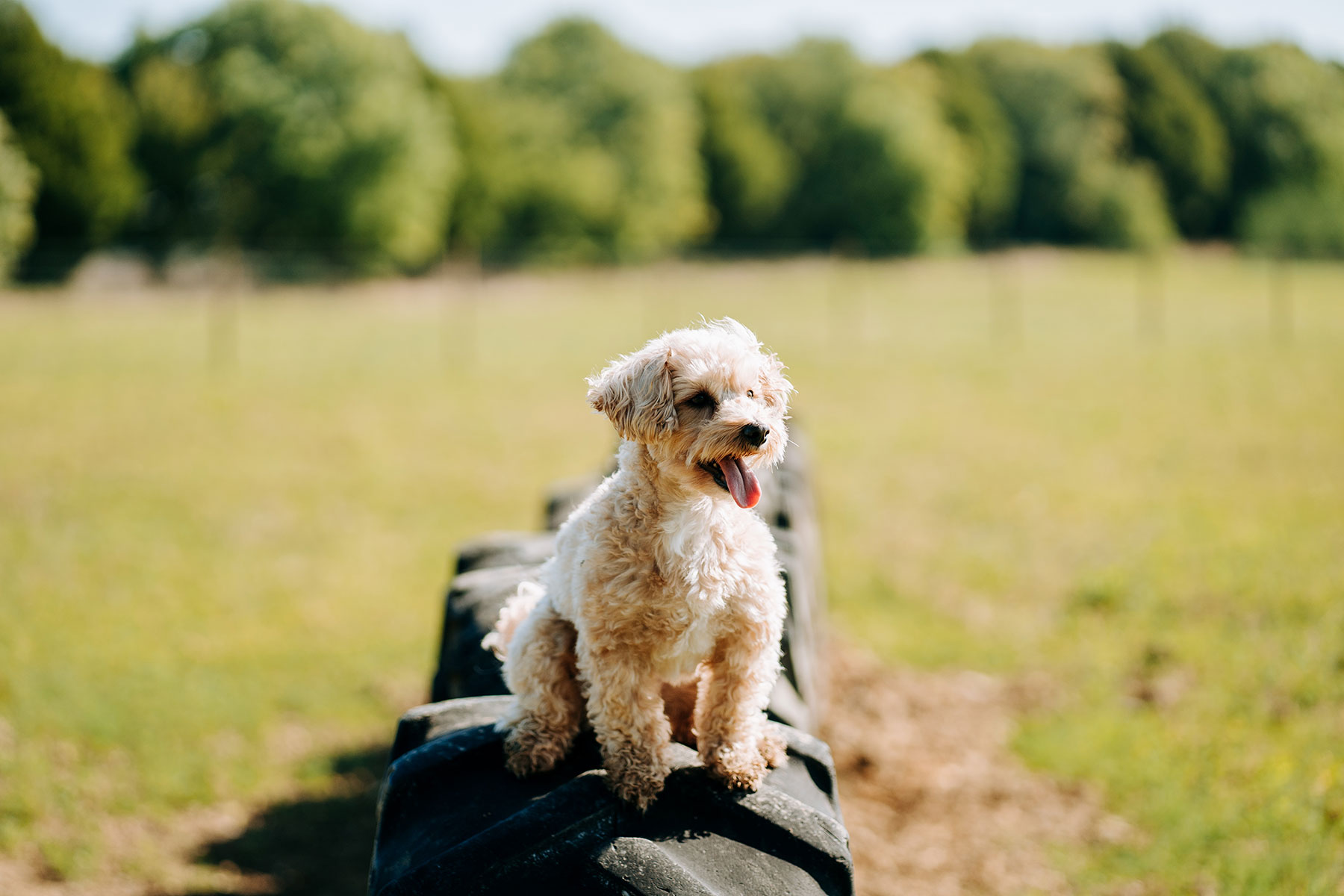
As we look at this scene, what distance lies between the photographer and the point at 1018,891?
3.87m

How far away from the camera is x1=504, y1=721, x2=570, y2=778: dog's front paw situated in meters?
2.47

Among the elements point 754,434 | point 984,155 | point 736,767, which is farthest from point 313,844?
point 984,155

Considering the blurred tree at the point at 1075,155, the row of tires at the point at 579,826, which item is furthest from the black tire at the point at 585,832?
the blurred tree at the point at 1075,155

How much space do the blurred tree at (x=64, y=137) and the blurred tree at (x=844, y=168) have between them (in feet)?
114

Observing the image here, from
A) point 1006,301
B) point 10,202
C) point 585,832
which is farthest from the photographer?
point 1006,301

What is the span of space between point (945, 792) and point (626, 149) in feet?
178

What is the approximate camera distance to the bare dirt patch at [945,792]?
4004mm

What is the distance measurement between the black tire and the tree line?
26.1 m

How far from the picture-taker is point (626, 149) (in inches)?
2175

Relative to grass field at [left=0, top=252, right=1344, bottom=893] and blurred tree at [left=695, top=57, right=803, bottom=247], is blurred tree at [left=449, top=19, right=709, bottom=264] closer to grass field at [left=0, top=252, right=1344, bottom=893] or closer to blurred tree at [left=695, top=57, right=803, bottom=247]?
blurred tree at [left=695, top=57, right=803, bottom=247]

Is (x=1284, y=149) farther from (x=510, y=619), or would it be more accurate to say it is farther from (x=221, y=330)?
(x=510, y=619)

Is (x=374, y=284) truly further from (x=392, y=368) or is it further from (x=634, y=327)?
(x=392, y=368)

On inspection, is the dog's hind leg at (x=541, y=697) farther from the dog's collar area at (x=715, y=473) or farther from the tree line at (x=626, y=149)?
the tree line at (x=626, y=149)

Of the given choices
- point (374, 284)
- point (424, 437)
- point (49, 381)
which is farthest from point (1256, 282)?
point (49, 381)
